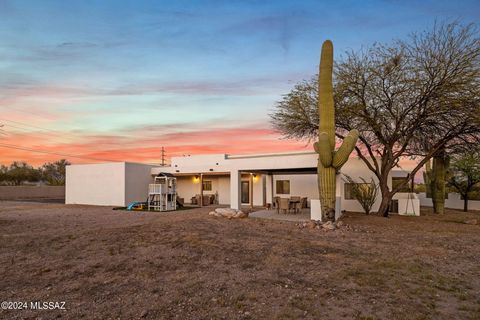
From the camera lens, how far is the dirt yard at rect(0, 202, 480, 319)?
460cm

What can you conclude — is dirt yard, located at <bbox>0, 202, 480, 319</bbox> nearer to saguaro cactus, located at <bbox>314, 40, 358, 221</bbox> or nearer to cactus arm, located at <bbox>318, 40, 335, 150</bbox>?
saguaro cactus, located at <bbox>314, 40, 358, 221</bbox>

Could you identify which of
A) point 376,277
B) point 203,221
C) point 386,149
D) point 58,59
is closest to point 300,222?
point 203,221

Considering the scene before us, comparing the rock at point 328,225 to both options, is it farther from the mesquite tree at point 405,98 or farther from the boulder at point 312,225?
the mesquite tree at point 405,98

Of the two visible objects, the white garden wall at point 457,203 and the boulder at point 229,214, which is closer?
the boulder at point 229,214

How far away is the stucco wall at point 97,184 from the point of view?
23.9m

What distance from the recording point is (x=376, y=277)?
6094 millimetres

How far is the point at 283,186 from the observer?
23.0m

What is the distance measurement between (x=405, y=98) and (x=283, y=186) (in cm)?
1071

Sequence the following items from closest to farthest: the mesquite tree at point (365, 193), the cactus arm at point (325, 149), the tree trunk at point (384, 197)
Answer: the cactus arm at point (325, 149)
the tree trunk at point (384, 197)
the mesquite tree at point (365, 193)

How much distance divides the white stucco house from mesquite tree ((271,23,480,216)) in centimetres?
283

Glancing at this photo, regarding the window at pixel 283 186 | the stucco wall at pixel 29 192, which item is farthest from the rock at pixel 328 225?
the stucco wall at pixel 29 192

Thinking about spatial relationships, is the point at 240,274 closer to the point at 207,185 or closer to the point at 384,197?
the point at 384,197

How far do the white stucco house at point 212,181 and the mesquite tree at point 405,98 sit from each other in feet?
9.28

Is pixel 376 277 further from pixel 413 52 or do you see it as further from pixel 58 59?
pixel 58 59
